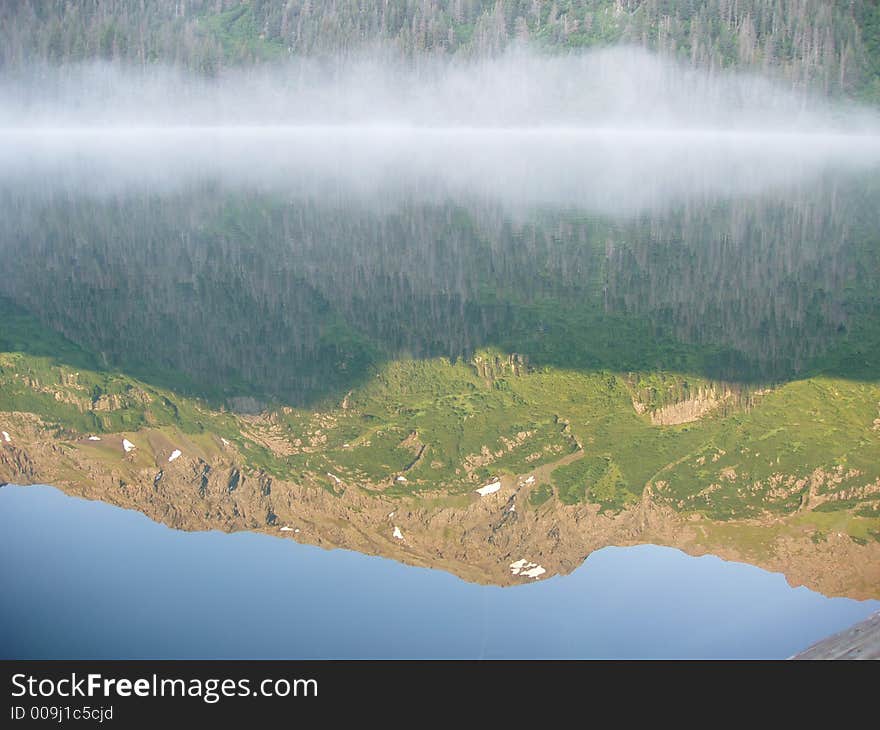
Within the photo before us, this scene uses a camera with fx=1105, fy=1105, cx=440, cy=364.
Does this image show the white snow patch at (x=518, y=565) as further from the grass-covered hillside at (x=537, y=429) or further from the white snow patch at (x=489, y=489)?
the white snow patch at (x=489, y=489)

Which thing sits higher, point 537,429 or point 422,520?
point 422,520

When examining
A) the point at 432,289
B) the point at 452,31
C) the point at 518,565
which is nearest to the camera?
the point at 518,565

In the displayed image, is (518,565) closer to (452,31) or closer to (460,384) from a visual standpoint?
(460,384)

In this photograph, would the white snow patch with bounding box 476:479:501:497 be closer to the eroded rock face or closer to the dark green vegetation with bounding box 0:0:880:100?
the eroded rock face

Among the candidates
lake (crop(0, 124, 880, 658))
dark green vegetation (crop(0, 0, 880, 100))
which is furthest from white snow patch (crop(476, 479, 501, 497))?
dark green vegetation (crop(0, 0, 880, 100))

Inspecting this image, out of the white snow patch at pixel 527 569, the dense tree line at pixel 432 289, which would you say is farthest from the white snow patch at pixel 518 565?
the dense tree line at pixel 432 289

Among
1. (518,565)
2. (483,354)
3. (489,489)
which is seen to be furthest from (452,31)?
(518,565)

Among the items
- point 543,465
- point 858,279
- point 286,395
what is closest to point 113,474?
point 286,395
